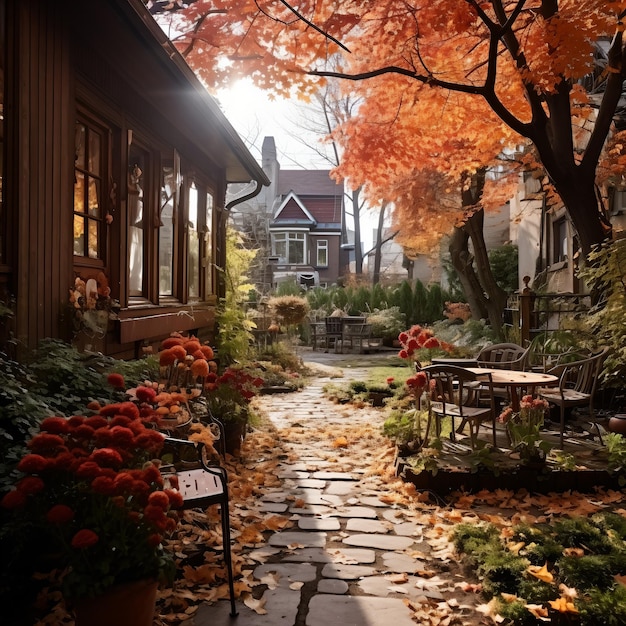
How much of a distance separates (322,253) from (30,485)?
34845mm

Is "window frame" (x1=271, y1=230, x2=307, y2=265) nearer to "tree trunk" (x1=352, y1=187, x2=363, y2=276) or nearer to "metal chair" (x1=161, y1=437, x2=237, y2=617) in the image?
"tree trunk" (x1=352, y1=187, x2=363, y2=276)

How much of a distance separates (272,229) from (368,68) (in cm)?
2689

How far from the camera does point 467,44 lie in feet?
30.4

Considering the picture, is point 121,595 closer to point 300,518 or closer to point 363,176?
point 300,518

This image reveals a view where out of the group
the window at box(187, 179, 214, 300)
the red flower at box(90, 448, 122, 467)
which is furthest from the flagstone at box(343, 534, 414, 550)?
the window at box(187, 179, 214, 300)

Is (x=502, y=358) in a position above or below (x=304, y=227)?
below

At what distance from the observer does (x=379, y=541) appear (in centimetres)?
438

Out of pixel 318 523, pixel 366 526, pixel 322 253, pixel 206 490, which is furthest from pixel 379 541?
pixel 322 253

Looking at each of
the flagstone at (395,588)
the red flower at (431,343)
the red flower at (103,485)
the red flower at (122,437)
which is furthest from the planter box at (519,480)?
the red flower at (103,485)

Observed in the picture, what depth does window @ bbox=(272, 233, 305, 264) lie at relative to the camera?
119ft

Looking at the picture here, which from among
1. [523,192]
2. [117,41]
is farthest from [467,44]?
[523,192]

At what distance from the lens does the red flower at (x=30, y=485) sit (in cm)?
242

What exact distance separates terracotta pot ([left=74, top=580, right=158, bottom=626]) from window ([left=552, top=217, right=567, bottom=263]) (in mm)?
14849

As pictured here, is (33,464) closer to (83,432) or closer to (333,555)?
(83,432)
